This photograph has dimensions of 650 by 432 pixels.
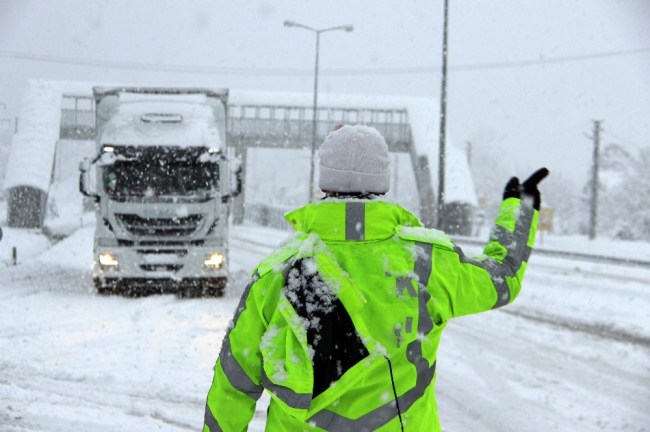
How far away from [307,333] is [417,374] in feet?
1.20

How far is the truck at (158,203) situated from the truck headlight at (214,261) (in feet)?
0.06

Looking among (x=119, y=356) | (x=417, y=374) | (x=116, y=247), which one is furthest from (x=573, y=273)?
(x=417, y=374)

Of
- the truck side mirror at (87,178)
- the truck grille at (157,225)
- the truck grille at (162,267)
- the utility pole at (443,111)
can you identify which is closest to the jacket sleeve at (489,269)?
the truck grille at (157,225)

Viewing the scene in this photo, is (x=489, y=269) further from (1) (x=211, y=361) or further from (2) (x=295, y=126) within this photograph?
(2) (x=295, y=126)

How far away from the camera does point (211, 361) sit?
7496 millimetres

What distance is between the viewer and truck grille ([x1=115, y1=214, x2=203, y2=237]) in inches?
468

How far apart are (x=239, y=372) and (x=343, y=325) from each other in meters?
0.37

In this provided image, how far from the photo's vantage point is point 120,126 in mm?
12359

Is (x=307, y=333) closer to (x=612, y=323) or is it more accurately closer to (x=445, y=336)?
(x=445, y=336)

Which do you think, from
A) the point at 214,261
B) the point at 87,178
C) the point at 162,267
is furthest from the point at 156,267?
the point at 87,178

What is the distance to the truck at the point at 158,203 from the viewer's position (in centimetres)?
1187

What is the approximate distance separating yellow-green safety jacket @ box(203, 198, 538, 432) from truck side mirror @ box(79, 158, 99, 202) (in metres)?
10.3

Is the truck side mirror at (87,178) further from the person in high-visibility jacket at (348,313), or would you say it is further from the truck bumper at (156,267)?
the person in high-visibility jacket at (348,313)

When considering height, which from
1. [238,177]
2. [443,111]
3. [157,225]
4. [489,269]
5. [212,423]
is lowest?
[212,423]
